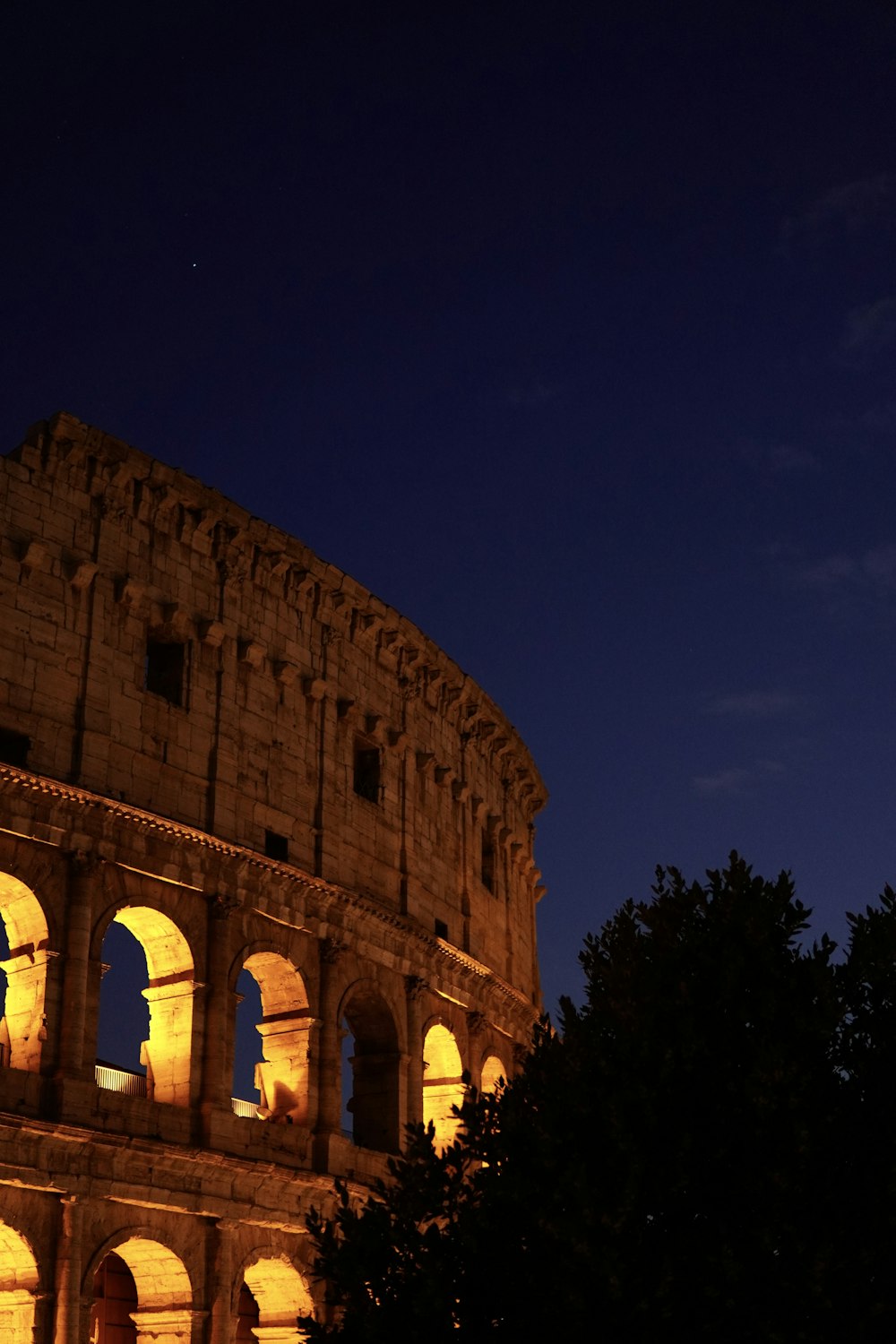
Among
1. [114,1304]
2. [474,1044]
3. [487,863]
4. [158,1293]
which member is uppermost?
[487,863]

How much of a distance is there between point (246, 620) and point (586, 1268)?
15.9m

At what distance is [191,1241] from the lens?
2419cm

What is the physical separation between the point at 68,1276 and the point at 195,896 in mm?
5969

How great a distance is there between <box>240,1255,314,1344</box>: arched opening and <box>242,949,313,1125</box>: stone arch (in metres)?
2.26

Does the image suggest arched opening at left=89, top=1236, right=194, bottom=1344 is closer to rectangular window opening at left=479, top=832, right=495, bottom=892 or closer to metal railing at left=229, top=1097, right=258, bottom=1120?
metal railing at left=229, top=1097, right=258, bottom=1120

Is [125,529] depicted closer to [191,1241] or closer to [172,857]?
[172,857]

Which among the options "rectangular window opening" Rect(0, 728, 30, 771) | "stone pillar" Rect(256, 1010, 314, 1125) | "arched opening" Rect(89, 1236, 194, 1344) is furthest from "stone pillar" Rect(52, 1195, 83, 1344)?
"rectangular window opening" Rect(0, 728, 30, 771)

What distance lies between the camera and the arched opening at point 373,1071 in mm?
29312

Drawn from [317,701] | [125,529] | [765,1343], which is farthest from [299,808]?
[765,1343]

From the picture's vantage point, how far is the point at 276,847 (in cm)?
2792

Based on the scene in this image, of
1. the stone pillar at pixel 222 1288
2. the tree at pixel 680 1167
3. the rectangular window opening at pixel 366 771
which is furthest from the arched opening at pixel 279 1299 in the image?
the tree at pixel 680 1167

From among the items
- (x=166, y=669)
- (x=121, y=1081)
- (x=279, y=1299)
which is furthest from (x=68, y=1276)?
(x=166, y=669)

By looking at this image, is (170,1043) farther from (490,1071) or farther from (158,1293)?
(490,1071)

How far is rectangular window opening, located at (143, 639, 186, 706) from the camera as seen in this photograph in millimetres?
26891
